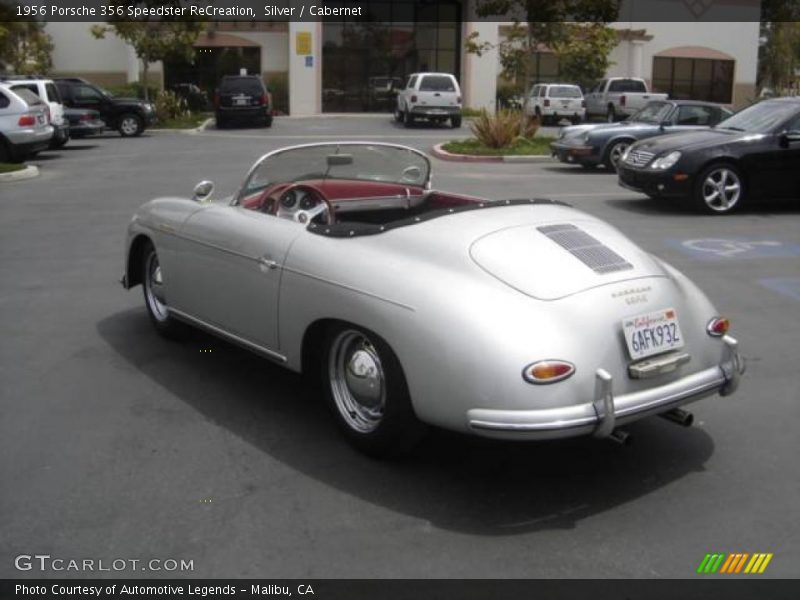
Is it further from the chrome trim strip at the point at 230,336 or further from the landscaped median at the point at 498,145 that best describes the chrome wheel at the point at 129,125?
the chrome trim strip at the point at 230,336

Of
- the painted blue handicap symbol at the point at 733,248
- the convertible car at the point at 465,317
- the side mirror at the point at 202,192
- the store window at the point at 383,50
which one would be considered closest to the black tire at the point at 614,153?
the painted blue handicap symbol at the point at 733,248

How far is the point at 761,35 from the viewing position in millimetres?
54750

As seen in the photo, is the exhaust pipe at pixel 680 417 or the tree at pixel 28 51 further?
the tree at pixel 28 51

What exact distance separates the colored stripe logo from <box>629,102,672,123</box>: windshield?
14404 mm

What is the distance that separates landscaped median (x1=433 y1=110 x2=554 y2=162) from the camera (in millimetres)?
19781

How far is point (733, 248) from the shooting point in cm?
973

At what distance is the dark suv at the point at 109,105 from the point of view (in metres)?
25.7

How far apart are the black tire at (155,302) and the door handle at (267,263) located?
148 cm

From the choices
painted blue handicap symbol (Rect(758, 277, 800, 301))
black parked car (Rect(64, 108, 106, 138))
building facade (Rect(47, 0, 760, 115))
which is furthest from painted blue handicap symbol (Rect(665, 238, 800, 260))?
building facade (Rect(47, 0, 760, 115))

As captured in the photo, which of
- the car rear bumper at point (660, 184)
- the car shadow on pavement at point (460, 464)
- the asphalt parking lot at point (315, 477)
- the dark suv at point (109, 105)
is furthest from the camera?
the dark suv at point (109, 105)

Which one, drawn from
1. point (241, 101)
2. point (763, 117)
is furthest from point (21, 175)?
point (241, 101)

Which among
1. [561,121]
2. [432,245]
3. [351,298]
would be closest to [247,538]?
[351,298]

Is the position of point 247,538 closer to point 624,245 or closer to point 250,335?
point 250,335
